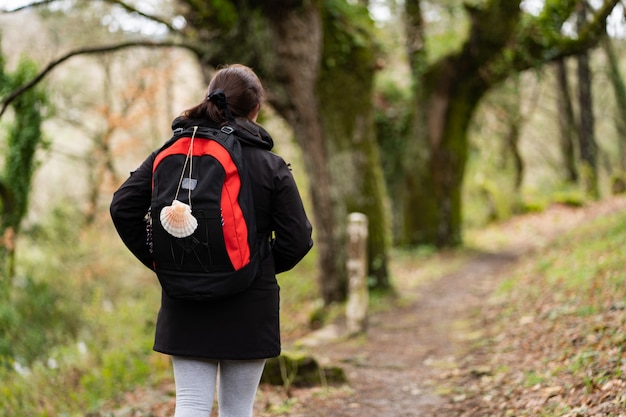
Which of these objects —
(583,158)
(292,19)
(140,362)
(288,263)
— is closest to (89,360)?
(140,362)

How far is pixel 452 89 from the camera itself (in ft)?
47.9

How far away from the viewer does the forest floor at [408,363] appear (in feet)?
16.3

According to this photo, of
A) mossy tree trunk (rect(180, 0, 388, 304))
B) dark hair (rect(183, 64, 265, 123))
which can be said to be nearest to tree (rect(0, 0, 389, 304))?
mossy tree trunk (rect(180, 0, 388, 304))

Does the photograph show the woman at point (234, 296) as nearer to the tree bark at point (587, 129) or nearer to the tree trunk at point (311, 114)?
the tree trunk at point (311, 114)

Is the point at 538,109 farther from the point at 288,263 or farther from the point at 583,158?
the point at 288,263

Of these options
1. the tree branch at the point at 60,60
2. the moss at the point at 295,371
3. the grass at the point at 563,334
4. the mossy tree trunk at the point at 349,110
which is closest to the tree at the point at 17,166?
the tree branch at the point at 60,60

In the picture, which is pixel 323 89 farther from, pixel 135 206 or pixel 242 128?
pixel 135 206

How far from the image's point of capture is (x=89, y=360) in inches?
310

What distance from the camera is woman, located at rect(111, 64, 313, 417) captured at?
2684 millimetres

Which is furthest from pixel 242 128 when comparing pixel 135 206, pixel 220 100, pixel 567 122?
pixel 567 122

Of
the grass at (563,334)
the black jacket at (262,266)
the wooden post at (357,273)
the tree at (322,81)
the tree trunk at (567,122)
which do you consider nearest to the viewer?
the black jacket at (262,266)

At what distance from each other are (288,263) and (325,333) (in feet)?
17.9

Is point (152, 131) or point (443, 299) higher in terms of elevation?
point (152, 131)

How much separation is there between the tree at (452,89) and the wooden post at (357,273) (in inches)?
266
